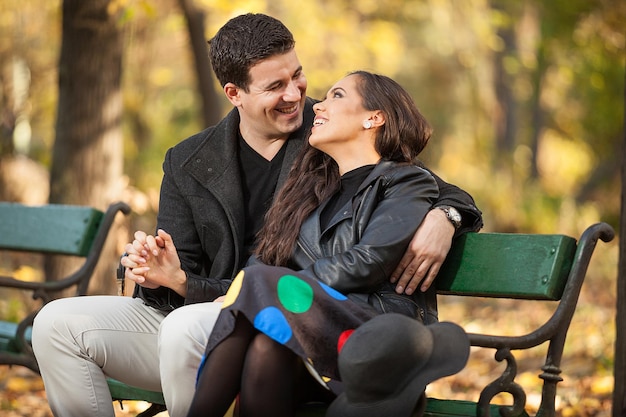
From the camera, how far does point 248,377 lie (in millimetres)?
3191

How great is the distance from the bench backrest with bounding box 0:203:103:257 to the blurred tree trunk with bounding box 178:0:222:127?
4.32m

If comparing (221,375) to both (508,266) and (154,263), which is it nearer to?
(154,263)

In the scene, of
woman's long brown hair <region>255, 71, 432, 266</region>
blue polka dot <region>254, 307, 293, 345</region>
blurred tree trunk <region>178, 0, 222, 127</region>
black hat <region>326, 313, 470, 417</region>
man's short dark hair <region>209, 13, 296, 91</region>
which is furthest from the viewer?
blurred tree trunk <region>178, 0, 222, 127</region>

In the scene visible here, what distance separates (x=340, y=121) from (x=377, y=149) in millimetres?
Result: 180

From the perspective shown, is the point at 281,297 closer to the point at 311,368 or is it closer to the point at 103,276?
the point at 311,368

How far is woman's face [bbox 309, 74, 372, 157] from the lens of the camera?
3836mm

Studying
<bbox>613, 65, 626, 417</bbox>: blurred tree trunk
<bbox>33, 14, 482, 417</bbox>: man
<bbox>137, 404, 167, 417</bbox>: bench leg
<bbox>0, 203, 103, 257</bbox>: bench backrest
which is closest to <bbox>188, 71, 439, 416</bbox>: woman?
<bbox>33, 14, 482, 417</bbox>: man

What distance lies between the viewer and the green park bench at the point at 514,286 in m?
3.39

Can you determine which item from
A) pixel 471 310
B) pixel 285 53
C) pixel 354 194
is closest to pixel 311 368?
pixel 354 194

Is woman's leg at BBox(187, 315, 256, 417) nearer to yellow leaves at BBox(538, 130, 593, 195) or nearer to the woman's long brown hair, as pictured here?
the woman's long brown hair

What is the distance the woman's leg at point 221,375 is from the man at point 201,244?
18 cm

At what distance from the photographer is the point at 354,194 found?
3.79 meters

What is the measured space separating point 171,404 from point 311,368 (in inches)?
21.0

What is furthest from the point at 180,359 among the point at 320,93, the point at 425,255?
the point at 320,93
